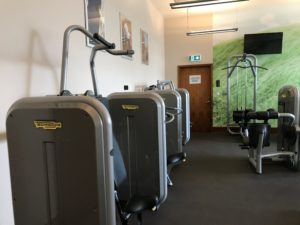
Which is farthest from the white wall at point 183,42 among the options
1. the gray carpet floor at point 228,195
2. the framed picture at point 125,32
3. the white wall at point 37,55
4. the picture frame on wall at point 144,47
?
the white wall at point 37,55

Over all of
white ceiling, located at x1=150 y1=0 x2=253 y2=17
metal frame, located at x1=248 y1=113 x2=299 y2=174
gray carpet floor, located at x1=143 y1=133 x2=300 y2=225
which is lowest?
gray carpet floor, located at x1=143 y1=133 x2=300 y2=225

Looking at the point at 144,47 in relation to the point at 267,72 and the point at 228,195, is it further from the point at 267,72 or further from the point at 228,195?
the point at 267,72

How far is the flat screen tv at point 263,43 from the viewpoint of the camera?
680 centimetres

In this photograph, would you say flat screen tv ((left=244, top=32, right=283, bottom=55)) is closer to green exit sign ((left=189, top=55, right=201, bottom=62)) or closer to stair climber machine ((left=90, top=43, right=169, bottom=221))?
green exit sign ((left=189, top=55, right=201, bottom=62))

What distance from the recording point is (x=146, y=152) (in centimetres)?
246

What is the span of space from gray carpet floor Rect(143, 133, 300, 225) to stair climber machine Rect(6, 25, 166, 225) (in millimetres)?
1607

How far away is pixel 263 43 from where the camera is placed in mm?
6871

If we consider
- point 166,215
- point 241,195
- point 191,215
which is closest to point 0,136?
point 166,215

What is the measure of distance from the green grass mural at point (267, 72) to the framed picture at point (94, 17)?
188 inches

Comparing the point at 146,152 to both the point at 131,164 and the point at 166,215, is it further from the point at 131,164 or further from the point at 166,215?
the point at 166,215

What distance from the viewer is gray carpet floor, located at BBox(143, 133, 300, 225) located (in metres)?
2.69

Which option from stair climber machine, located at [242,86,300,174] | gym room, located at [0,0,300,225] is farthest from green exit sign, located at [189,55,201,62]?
stair climber machine, located at [242,86,300,174]

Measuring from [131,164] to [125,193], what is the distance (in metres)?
0.29

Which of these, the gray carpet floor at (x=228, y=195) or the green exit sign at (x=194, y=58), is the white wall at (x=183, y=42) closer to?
the green exit sign at (x=194, y=58)
